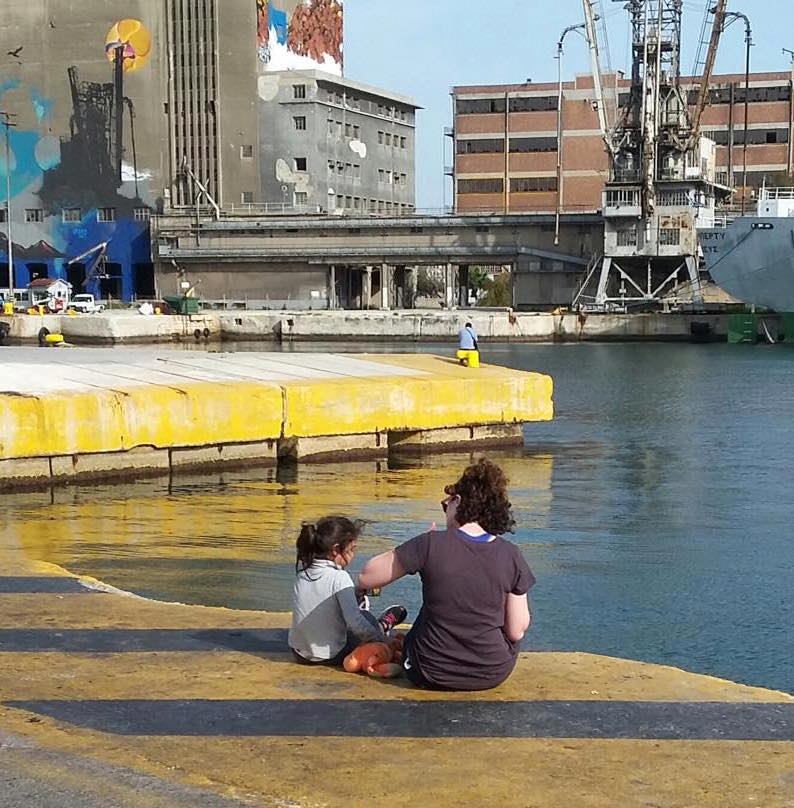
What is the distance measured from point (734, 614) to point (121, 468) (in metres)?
11.9

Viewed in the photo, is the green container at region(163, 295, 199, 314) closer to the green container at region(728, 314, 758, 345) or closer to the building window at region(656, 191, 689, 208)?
the building window at region(656, 191, 689, 208)

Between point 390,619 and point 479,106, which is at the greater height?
point 479,106

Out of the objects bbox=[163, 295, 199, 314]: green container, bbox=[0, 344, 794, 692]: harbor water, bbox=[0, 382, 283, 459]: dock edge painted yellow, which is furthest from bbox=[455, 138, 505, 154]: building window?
bbox=[0, 382, 283, 459]: dock edge painted yellow

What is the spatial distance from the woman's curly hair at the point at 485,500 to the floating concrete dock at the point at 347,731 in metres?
0.99

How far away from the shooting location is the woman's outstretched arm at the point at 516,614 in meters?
7.79

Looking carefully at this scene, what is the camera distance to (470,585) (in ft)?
25.2

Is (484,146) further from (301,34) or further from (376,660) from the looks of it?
(376,660)

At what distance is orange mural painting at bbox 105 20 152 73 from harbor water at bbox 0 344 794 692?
271 ft

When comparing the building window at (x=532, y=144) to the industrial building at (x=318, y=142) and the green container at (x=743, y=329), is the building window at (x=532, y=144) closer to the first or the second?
the industrial building at (x=318, y=142)

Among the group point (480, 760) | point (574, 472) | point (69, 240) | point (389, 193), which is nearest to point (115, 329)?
point (69, 240)

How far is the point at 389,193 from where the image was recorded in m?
121

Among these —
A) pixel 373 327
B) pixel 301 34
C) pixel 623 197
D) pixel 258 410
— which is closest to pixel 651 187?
pixel 623 197

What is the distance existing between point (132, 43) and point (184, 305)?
1044 inches

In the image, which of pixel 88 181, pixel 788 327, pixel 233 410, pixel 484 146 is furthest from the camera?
pixel 484 146
